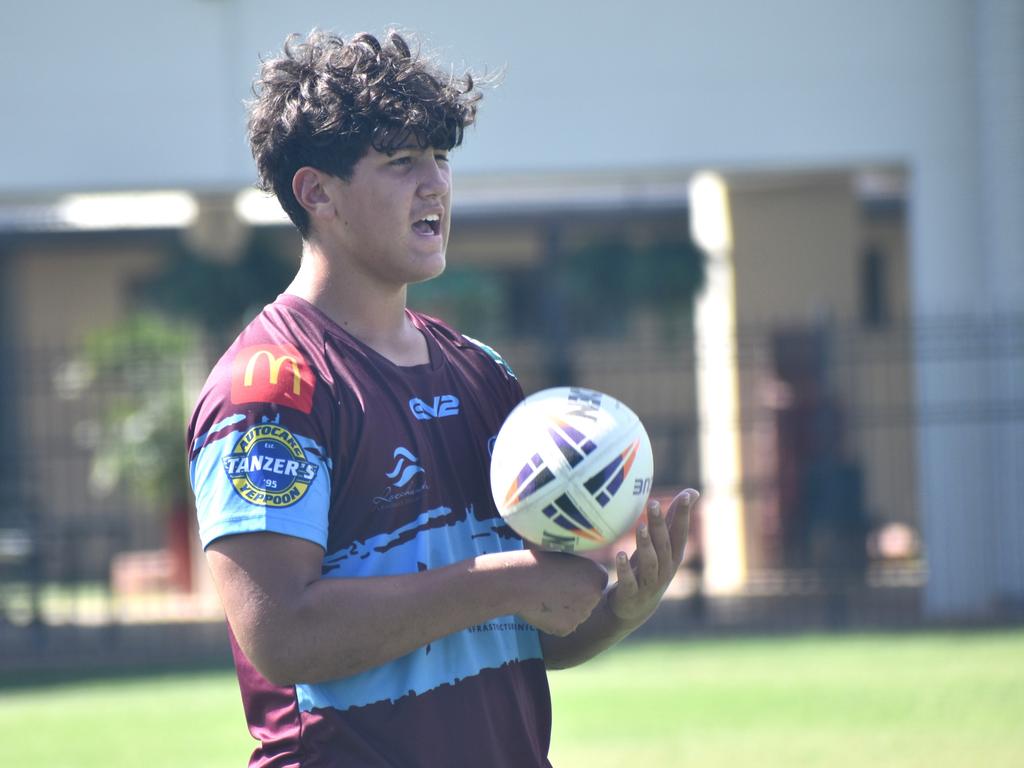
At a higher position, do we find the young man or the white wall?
the white wall

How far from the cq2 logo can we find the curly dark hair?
38cm

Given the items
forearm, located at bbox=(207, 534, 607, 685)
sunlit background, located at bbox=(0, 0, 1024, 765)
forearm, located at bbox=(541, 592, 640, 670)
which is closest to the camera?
forearm, located at bbox=(207, 534, 607, 685)

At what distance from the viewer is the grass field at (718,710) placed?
304 inches

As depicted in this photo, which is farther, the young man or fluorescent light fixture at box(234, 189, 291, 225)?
fluorescent light fixture at box(234, 189, 291, 225)

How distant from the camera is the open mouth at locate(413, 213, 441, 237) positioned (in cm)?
244

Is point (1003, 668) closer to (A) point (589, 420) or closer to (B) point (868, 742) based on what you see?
(B) point (868, 742)

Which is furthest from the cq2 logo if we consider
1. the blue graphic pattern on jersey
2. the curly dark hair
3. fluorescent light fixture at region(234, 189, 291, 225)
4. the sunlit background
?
fluorescent light fixture at region(234, 189, 291, 225)

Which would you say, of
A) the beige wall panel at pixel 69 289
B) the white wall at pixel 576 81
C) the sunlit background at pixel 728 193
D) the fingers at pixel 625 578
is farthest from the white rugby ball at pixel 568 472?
the beige wall panel at pixel 69 289

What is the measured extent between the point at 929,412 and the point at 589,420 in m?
10.8

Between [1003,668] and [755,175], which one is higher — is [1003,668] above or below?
below

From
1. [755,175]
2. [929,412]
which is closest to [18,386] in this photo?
[755,175]

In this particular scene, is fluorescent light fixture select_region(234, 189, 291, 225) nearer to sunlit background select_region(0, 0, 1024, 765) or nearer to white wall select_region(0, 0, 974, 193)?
sunlit background select_region(0, 0, 1024, 765)

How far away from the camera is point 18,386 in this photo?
19.4m

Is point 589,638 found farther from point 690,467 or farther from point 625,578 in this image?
point 690,467
